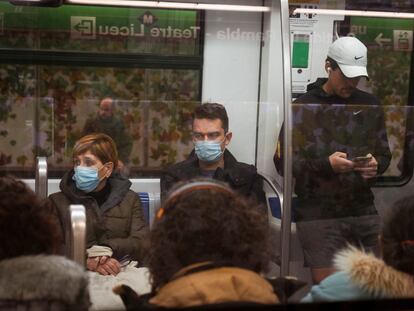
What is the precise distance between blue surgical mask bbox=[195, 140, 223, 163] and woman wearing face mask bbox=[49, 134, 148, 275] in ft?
1.42

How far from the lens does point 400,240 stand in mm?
2133

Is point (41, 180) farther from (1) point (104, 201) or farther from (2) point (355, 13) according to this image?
(2) point (355, 13)

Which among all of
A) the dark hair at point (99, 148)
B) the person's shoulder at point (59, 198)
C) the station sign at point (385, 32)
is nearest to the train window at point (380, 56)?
the station sign at point (385, 32)

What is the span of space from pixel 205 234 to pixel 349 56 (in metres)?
2.48

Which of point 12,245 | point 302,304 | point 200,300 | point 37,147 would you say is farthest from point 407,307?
point 37,147

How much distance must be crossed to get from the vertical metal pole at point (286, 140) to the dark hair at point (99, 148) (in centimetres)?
93

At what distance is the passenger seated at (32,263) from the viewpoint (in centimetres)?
172

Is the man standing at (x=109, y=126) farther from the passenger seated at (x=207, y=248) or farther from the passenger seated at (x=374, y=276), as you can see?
the passenger seated at (x=374, y=276)

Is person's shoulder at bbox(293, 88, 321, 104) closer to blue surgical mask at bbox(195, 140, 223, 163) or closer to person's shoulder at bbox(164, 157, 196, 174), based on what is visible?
blue surgical mask at bbox(195, 140, 223, 163)

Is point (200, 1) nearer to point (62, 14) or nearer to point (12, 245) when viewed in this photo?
point (62, 14)

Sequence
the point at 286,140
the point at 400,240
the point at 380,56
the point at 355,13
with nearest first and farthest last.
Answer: the point at 400,240, the point at 286,140, the point at 355,13, the point at 380,56

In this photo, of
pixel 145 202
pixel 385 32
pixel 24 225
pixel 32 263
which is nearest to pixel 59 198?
pixel 145 202

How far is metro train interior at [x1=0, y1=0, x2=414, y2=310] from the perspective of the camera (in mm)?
3811

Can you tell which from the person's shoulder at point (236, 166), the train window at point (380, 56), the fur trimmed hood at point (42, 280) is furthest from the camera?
the train window at point (380, 56)
